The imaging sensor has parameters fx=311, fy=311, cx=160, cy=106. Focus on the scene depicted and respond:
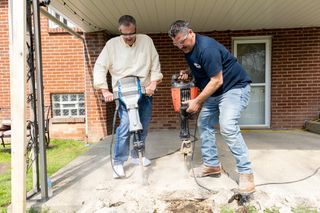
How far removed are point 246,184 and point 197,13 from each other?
3.52 metres

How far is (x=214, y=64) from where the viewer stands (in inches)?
106

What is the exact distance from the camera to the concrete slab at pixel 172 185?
9.23 feet

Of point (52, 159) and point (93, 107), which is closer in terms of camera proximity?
point (52, 159)

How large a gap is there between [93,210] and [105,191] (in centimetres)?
28

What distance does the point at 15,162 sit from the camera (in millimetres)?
2510

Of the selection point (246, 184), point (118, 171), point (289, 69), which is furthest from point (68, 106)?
point (246, 184)

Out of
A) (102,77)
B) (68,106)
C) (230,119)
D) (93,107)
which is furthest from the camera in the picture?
(68,106)

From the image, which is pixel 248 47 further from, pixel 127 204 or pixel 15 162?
pixel 15 162

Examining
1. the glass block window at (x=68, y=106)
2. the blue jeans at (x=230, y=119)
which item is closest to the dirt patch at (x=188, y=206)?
the blue jeans at (x=230, y=119)

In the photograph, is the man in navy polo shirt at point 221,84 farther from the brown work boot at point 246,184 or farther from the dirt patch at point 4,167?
the dirt patch at point 4,167

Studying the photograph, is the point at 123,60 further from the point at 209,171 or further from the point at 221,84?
the point at 209,171

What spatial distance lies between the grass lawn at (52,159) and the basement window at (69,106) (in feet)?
2.05

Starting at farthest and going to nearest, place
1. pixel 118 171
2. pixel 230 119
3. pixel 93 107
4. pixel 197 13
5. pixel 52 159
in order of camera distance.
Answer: pixel 93 107
pixel 197 13
pixel 52 159
pixel 118 171
pixel 230 119

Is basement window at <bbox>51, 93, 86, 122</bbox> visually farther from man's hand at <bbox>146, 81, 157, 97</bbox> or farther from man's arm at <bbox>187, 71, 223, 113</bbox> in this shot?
man's arm at <bbox>187, 71, 223, 113</bbox>
